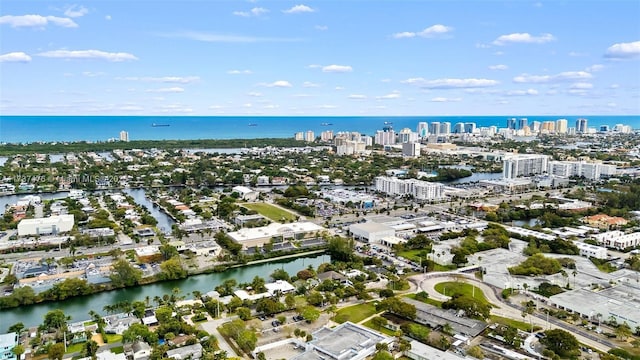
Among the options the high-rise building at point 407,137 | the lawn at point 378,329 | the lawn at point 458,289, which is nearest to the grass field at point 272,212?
the lawn at point 458,289

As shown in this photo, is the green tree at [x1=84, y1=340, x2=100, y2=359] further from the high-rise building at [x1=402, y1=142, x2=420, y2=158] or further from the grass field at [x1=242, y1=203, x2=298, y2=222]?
the high-rise building at [x1=402, y1=142, x2=420, y2=158]

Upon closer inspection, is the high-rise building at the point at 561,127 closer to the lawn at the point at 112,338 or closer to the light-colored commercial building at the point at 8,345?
the lawn at the point at 112,338

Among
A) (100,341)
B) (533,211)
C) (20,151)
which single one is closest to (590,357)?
(100,341)

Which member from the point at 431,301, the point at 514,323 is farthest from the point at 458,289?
the point at 514,323

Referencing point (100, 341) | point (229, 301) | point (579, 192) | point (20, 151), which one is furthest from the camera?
point (20, 151)

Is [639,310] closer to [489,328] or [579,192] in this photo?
[489,328]

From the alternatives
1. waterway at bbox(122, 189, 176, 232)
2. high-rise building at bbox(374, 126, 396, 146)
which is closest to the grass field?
waterway at bbox(122, 189, 176, 232)

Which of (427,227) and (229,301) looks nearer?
(229,301)
